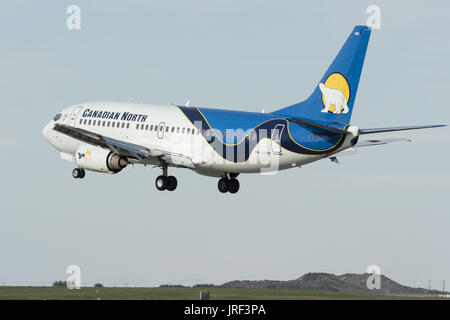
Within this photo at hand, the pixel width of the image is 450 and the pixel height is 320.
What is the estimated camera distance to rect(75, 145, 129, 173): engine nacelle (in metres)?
63.9

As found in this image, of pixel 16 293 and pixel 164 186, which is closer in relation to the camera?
pixel 16 293

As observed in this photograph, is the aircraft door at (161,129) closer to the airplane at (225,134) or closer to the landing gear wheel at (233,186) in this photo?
the airplane at (225,134)

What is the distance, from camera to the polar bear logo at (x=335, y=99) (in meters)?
57.0

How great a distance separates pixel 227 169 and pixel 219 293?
1729 centimetres

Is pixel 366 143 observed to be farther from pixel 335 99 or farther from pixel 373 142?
pixel 335 99

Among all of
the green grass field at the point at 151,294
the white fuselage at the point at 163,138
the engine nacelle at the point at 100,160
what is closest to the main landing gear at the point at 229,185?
the white fuselage at the point at 163,138

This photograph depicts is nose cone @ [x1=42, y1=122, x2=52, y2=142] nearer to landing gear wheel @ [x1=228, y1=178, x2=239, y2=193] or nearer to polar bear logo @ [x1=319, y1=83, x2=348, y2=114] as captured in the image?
landing gear wheel @ [x1=228, y1=178, x2=239, y2=193]

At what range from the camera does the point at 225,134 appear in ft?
195

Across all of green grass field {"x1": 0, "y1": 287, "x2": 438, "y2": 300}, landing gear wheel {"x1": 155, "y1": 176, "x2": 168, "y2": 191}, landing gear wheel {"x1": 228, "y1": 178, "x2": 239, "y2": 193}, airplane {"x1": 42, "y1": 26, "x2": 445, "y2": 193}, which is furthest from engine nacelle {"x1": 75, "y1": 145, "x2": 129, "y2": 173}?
green grass field {"x1": 0, "y1": 287, "x2": 438, "y2": 300}

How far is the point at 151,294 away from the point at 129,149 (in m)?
21.1

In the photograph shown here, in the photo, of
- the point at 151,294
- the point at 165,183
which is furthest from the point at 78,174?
the point at 151,294
